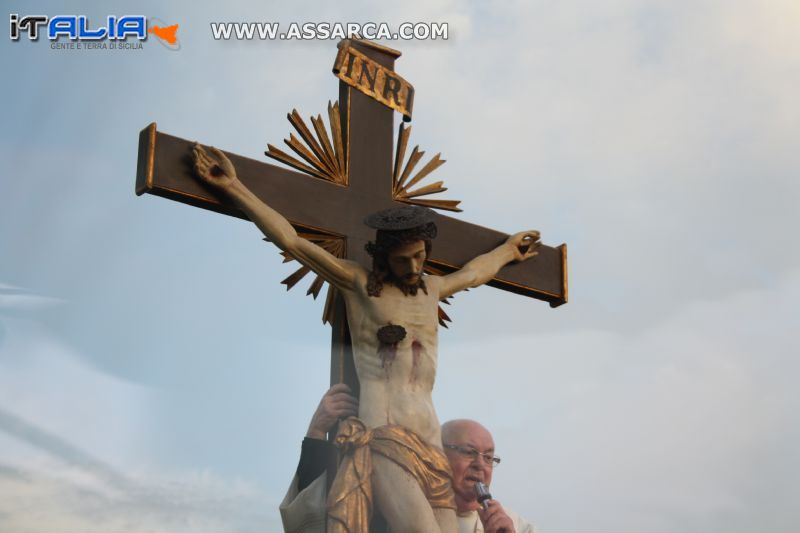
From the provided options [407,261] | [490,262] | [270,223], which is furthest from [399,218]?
[490,262]

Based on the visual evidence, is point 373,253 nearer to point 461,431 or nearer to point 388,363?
point 388,363

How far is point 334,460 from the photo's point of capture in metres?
5.95

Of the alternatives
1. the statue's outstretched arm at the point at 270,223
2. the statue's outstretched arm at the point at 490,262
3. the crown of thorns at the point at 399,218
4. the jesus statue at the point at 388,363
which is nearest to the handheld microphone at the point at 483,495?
the jesus statue at the point at 388,363

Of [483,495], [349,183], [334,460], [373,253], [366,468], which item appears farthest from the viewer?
[349,183]

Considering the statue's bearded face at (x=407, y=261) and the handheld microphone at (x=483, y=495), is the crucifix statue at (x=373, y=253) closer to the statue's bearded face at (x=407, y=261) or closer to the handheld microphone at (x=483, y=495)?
the statue's bearded face at (x=407, y=261)

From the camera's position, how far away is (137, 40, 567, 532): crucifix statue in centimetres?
579

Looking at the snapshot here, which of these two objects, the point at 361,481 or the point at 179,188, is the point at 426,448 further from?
the point at 179,188

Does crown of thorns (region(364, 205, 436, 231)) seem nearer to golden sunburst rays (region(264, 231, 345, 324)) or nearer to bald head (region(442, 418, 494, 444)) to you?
golden sunburst rays (region(264, 231, 345, 324))

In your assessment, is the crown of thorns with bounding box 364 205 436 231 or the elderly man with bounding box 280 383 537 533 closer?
the elderly man with bounding box 280 383 537 533

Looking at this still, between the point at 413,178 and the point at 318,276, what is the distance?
1038 millimetres

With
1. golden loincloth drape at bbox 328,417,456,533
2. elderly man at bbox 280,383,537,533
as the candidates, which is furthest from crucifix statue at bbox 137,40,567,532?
elderly man at bbox 280,383,537,533

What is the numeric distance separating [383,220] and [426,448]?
1097 mm

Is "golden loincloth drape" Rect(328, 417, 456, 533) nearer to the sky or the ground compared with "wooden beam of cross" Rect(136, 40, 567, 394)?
nearer to the ground

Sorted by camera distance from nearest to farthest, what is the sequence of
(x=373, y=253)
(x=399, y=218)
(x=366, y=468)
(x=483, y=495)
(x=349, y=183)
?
(x=366, y=468), (x=399, y=218), (x=373, y=253), (x=483, y=495), (x=349, y=183)
